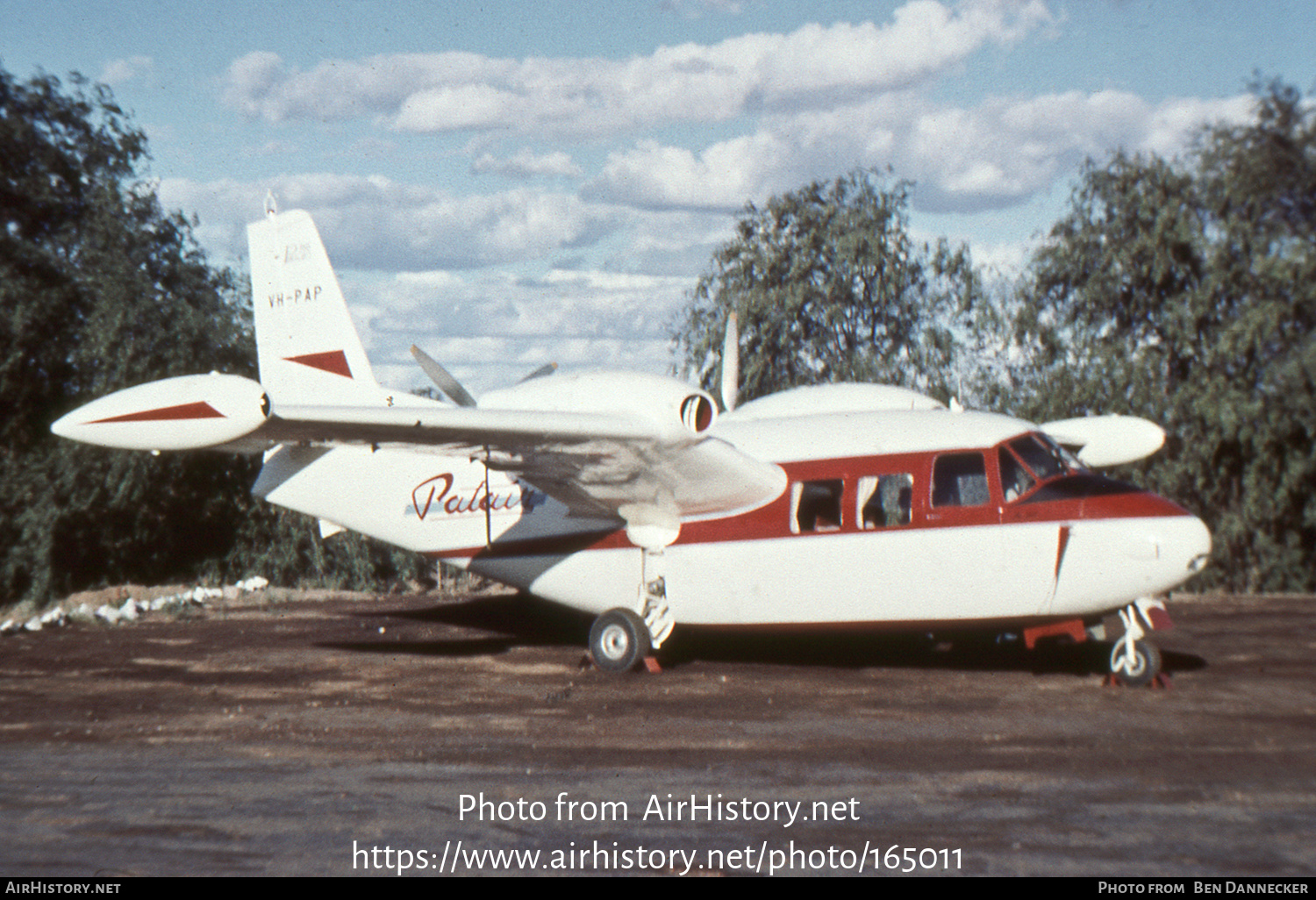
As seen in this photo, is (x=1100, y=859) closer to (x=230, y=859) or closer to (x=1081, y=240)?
(x=230, y=859)

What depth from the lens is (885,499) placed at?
473 inches

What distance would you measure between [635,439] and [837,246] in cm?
1783

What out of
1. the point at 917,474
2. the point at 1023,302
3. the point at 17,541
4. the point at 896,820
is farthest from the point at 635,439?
the point at 17,541

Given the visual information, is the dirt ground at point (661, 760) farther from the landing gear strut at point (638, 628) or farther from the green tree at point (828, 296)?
the green tree at point (828, 296)

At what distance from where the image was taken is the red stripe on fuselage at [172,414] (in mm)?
9461

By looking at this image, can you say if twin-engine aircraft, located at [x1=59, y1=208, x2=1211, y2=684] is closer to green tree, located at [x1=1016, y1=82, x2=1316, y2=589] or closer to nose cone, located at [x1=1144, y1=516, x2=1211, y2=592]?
nose cone, located at [x1=1144, y1=516, x2=1211, y2=592]

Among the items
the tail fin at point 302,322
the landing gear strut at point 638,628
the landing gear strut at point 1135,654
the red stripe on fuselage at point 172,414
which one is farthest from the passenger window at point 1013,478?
the tail fin at point 302,322

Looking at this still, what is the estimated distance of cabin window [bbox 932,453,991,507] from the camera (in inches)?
456

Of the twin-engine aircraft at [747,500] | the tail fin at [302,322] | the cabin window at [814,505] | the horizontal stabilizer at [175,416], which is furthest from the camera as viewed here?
the tail fin at [302,322]

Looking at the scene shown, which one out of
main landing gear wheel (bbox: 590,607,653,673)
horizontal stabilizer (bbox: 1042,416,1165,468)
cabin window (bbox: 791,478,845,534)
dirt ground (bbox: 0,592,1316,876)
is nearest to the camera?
dirt ground (bbox: 0,592,1316,876)

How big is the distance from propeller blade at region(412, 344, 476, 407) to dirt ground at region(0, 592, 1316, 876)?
304 centimetres

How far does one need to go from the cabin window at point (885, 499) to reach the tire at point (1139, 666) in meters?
2.43

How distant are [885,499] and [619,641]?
336cm

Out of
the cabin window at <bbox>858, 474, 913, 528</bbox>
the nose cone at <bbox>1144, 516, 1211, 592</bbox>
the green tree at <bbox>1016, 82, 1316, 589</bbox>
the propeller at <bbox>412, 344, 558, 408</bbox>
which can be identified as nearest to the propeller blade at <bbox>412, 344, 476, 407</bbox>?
the propeller at <bbox>412, 344, 558, 408</bbox>
